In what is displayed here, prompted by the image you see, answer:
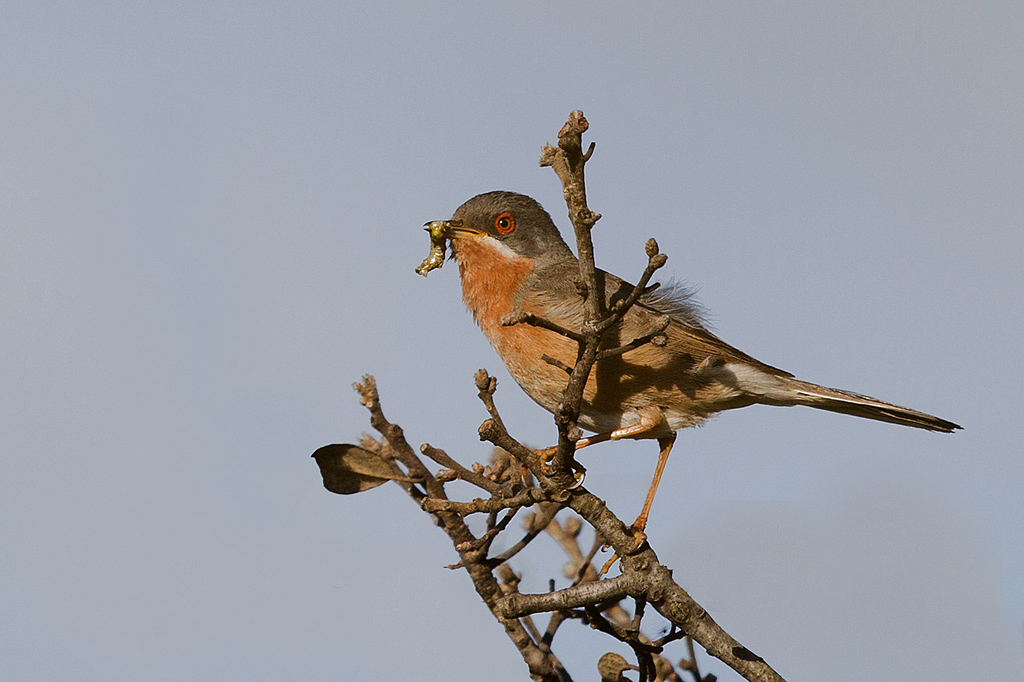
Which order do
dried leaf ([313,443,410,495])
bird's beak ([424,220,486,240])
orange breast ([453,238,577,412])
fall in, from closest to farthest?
dried leaf ([313,443,410,495]) → orange breast ([453,238,577,412]) → bird's beak ([424,220,486,240])

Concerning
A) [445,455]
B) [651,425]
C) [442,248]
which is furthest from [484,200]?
[445,455]

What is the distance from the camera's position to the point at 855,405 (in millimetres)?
6051

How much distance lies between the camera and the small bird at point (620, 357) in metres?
5.76

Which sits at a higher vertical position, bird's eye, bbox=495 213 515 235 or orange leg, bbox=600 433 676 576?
bird's eye, bbox=495 213 515 235

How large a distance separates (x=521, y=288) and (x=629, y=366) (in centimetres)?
103

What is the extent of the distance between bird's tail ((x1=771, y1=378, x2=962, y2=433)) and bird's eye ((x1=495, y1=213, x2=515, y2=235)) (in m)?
2.09

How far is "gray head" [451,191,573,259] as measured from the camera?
262 inches

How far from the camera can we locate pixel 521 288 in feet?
20.9

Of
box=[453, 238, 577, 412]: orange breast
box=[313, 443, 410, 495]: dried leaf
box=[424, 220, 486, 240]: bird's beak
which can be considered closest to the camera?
box=[313, 443, 410, 495]: dried leaf

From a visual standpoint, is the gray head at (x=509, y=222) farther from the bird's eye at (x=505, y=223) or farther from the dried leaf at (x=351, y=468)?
the dried leaf at (x=351, y=468)

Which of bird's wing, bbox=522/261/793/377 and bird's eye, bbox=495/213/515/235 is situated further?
bird's eye, bbox=495/213/515/235

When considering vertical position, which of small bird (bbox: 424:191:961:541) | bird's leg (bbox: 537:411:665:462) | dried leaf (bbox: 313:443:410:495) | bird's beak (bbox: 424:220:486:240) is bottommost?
dried leaf (bbox: 313:443:410:495)

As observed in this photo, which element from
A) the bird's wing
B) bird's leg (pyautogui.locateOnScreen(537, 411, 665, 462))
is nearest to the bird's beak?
the bird's wing

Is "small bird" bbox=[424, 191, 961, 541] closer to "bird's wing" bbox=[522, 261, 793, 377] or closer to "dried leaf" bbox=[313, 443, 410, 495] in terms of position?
"bird's wing" bbox=[522, 261, 793, 377]
